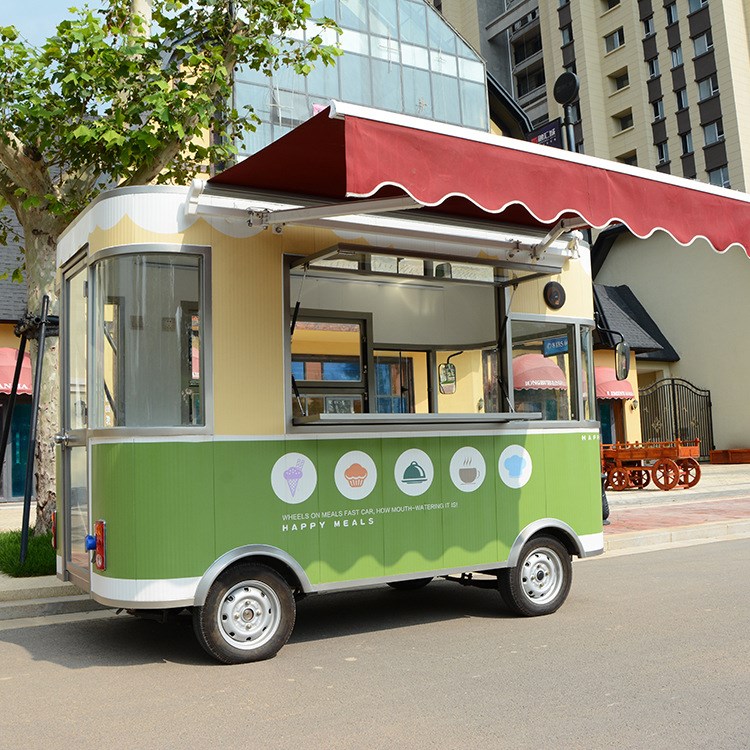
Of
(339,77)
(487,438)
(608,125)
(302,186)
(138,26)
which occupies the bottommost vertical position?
(487,438)

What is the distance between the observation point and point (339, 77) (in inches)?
1047

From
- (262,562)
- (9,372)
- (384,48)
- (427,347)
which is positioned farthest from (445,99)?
(262,562)

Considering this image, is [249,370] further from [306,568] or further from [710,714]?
[710,714]

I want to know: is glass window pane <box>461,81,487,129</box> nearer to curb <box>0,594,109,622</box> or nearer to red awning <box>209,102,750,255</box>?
red awning <box>209,102,750,255</box>

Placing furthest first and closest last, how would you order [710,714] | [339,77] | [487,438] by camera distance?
[339,77] → [487,438] → [710,714]

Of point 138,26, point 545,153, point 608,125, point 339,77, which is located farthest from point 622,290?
point 545,153

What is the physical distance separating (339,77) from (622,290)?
13.4 meters

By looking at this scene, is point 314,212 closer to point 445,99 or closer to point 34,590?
point 34,590

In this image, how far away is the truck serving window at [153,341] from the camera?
581 centimetres

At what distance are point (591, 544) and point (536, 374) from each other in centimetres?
148

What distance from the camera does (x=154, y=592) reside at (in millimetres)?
5633

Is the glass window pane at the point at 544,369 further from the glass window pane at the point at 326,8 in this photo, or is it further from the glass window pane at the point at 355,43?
the glass window pane at the point at 326,8

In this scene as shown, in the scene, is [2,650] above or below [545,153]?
below

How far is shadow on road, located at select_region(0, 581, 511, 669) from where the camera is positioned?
618cm
